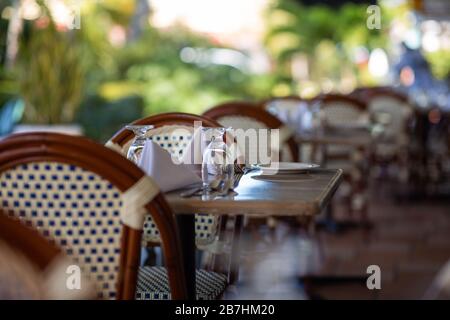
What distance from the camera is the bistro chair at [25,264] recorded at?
0.96 m

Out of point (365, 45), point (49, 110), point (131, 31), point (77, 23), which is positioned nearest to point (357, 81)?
point (365, 45)

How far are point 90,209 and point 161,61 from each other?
33.5ft

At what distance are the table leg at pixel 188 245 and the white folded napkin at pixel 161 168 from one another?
0.37 ft

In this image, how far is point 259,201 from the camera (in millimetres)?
1689

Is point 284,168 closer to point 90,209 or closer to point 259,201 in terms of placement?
point 259,201

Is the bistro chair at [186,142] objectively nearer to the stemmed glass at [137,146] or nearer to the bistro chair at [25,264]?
the stemmed glass at [137,146]

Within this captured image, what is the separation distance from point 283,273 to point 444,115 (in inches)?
129

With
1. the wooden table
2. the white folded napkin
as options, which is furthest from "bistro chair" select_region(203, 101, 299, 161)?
the white folded napkin

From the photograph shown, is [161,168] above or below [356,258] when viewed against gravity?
above

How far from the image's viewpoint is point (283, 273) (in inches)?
160

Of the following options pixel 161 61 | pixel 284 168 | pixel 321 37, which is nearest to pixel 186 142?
pixel 284 168

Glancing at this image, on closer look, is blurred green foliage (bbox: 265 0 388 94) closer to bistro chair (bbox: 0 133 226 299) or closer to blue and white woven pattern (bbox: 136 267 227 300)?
blue and white woven pattern (bbox: 136 267 227 300)

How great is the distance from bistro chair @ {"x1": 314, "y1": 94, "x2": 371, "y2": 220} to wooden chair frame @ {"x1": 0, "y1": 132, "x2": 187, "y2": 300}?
345 cm
